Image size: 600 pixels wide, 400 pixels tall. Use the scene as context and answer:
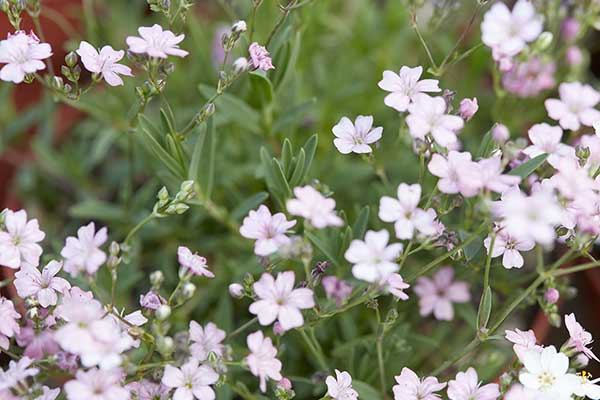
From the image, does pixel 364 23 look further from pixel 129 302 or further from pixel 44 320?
pixel 44 320

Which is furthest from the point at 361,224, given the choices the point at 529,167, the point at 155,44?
the point at 155,44

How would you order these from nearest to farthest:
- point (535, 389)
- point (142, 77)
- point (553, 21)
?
point (535, 389) < point (553, 21) < point (142, 77)

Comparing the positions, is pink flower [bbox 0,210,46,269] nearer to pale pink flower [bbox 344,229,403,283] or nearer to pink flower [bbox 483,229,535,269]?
pale pink flower [bbox 344,229,403,283]

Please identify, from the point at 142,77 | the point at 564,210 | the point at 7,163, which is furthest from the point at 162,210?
the point at 7,163

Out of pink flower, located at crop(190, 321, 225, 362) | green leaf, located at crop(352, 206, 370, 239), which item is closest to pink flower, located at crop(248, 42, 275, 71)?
green leaf, located at crop(352, 206, 370, 239)

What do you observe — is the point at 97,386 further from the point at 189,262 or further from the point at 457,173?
the point at 457,173

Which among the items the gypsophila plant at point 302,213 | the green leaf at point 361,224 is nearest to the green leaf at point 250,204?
the gypsophila plant at point 302,213
